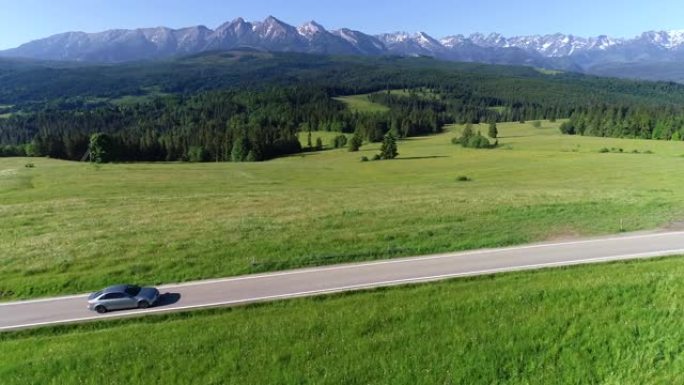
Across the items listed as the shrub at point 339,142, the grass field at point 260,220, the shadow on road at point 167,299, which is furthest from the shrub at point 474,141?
the shadow on road at point 167,299

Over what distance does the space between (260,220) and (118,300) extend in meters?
18.8

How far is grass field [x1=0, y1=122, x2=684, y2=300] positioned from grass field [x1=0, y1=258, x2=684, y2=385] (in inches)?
385

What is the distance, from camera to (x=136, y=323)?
71.7 feet

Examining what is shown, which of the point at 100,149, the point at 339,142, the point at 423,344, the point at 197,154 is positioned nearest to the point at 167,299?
the point at 423,344

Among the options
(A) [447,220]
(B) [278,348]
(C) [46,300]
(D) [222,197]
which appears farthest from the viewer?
(D) [222,197]

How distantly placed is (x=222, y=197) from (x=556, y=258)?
39.6 meters

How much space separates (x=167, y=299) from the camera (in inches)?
959

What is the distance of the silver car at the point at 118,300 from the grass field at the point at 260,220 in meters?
3.99

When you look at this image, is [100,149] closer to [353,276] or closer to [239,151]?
[239,151]

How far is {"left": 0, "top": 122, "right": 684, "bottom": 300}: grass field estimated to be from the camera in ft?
95.9

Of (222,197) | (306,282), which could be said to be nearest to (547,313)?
(306,282)

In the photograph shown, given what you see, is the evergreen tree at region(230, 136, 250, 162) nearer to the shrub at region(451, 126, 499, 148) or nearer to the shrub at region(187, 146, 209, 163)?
the shrub at region(187, 146, 209, 163)

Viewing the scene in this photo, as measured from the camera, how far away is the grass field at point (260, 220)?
29.2 meters

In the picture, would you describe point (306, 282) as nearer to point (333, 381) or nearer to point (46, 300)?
point (333, 381)
